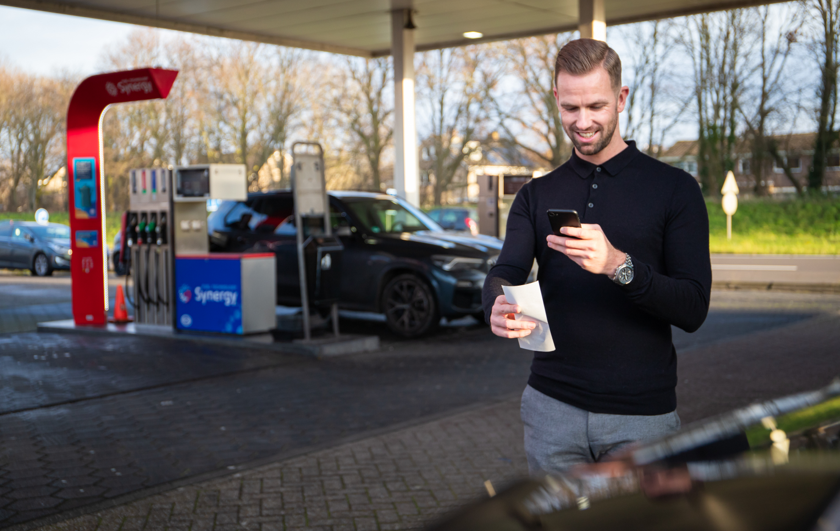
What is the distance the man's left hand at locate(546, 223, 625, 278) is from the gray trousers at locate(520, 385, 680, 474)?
54 centimetres

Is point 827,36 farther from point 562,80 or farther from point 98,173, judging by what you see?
point 562,80

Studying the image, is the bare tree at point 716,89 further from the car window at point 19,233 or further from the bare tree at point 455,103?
the car window at point 19,233

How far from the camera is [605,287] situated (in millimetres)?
2447

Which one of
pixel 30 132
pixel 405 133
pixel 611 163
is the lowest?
pixel 611 163

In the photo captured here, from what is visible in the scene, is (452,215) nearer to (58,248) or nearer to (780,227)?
(58,248)

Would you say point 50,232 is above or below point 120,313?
above

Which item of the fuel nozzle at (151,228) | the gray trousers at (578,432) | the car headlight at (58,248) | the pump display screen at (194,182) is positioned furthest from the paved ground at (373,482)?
the car headlight at (58,248)

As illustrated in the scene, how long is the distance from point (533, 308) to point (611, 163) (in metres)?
0.52

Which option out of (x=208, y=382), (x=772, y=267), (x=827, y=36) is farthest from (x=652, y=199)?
(x=827, y=36)

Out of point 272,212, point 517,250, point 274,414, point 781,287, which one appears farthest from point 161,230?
point 781,287

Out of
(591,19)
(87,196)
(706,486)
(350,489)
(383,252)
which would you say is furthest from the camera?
(591,19)

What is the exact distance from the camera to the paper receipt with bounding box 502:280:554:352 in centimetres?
228

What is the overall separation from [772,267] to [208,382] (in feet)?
56.4

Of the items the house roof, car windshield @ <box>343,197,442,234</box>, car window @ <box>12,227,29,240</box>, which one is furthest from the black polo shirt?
the house roof
